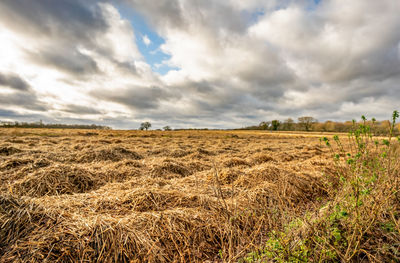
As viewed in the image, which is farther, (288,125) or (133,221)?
(288,125)

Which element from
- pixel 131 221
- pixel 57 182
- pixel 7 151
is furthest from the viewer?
pixel 7 151

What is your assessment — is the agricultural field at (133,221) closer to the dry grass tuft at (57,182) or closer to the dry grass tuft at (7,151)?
the dry grass tuft at (57,182)

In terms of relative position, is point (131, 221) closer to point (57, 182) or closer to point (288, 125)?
point (57, 182)

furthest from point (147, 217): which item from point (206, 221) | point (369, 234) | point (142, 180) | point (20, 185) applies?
point (20, 185)

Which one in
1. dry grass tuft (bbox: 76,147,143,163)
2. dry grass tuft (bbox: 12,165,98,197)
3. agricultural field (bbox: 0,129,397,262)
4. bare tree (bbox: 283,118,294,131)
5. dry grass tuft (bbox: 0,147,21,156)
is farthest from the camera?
bare tree (bbox: 283,118,294,131)

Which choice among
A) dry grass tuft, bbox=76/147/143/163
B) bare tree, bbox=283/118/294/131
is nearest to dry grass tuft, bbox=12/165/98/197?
dry grass tuft, bbox=76/147/143/163

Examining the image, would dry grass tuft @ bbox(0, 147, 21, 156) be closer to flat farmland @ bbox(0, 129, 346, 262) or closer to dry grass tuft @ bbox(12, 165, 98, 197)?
flat farmland @ bbox(0, 129, 346, 262)

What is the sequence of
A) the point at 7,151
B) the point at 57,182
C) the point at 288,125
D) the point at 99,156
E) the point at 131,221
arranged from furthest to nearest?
the point at 288,125, the point at 7,151, the point at 99,156, the point at 57,182, the point at 131,221

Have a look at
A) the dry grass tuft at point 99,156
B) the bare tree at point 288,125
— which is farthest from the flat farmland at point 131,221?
the bare tree at point 288,125

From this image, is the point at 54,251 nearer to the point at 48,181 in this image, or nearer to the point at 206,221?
the point at 206,221

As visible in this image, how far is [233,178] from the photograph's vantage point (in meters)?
4.93

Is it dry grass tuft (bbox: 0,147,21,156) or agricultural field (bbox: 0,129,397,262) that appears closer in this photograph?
agricultural field (bbox: 0,129,397,262)

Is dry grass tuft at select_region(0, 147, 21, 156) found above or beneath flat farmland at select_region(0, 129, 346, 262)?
above

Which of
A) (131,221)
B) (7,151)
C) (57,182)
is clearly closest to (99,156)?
(57,182)
